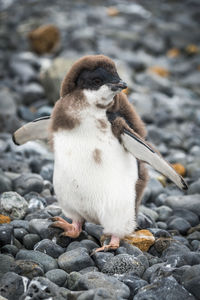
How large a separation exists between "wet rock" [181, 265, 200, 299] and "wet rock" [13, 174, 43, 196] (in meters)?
1.74

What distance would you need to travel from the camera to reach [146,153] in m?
3.16

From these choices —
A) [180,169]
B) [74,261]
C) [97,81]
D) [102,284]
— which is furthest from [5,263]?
[180,169]

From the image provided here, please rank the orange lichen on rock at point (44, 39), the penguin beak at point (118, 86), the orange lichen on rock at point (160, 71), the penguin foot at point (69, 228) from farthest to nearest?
1. the orange lichen on rock at point (44, 39)
2. the orange lichen on rock at point (160, 71)
3. the penguin foot at point (69, 228)
4. the penguin beak at point (118, 86)

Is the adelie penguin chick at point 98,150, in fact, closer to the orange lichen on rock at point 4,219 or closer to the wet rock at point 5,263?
the orange lichen on rock at point 4,219

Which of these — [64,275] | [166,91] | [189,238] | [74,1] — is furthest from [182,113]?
[74,1]

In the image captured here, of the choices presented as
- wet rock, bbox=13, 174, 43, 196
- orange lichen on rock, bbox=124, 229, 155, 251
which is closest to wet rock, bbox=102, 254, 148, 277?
orange lichen on rock, bbox=124, 229, 155, 251

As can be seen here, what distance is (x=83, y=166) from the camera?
124 inches

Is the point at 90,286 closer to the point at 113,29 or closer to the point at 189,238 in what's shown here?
the point at 189,238

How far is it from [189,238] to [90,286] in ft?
4.00

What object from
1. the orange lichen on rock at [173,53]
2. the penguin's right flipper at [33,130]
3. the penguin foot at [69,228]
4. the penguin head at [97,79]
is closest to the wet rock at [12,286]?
the penguin foot at [69,228]

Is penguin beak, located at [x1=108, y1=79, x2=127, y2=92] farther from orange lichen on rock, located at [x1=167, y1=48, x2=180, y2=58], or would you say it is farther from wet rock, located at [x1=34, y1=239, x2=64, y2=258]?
orange lichen on rock, located at [x1=167, y1=48, x2=180, y2=58]

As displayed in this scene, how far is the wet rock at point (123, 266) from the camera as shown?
2924 mm

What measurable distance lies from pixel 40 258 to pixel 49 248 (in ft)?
0.58

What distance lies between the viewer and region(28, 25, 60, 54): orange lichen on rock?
8977 mm
